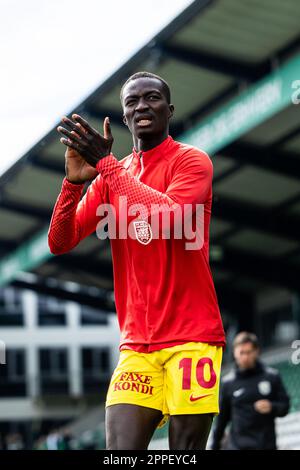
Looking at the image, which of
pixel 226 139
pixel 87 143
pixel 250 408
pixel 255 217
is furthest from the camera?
pixel 255 217

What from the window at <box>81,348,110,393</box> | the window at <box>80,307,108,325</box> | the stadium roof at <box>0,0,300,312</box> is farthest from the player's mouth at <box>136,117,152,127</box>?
the window at <box>80,307,108,325</box>

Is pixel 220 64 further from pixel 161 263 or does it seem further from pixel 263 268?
pixel 161 263

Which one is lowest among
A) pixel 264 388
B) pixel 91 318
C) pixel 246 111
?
pixel 264 388

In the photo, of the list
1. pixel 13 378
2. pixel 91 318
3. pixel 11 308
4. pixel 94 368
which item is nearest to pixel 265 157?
pixel 13 378

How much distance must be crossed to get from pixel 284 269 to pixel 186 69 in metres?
11.0

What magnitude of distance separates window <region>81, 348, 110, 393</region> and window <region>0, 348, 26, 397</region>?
3.13 meters

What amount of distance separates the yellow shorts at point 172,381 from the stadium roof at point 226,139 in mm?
9039

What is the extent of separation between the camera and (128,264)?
14.4 ft

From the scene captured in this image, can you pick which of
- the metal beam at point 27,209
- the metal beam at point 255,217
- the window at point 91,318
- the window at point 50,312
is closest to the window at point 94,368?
the window at point 91,318

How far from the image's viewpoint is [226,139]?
14.3 meters

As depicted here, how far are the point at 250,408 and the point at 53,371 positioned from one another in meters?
44.9

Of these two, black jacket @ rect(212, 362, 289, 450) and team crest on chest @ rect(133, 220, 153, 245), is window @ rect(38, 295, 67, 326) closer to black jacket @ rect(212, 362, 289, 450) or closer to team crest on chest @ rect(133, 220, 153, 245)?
black jacket @ rect(212, 362, 289, 450)

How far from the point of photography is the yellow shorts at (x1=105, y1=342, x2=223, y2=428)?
13.7 feet
